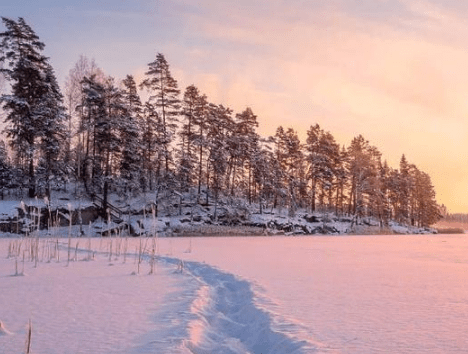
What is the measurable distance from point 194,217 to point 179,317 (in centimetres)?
3016

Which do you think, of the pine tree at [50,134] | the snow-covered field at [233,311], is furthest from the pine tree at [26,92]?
the snow-covered field at [233,311]

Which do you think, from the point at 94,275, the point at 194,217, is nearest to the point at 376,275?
the point at 94,275

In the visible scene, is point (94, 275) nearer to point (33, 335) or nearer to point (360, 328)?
point (33, 335)

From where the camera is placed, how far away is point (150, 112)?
40406 mm

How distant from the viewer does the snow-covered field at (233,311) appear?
161 inches

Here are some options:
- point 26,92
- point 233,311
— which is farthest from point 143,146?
point 233,311

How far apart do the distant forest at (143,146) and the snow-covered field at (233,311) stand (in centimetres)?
2375

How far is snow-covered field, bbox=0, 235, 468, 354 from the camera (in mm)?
4098

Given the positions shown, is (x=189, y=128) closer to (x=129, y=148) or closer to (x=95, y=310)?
(x=129, y=148)

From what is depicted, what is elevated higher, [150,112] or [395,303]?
[150,112]

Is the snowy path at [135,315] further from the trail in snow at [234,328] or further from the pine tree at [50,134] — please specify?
the pine tree at [50,134]

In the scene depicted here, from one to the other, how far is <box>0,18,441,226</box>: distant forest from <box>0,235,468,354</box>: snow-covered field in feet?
77.9

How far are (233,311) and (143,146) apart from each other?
30188 millimetres

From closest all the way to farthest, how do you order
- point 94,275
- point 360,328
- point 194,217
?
point 360,328 → point 94,275 → point 194,217
